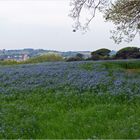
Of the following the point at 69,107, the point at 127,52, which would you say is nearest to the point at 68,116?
the point at 69,107

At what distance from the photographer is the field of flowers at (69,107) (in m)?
9.12

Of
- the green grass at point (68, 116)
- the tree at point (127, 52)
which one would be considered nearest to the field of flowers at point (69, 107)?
the green grass at point (68, 116)

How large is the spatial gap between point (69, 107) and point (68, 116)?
1519 mm

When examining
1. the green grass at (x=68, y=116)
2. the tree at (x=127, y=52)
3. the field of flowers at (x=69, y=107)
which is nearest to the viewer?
the green grass at (x=68, y=116)

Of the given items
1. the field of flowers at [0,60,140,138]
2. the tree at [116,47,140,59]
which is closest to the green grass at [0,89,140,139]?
the field of flowers at [0,60,140,138]

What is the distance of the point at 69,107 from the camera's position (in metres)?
12.3

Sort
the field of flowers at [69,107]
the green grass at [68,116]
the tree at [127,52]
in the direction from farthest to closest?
→ the tree at [127,52]
the field of flowers at [69,107]
the green grass at [68,116]

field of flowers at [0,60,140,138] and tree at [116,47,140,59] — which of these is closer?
field of flowers at [0,60,140,138]

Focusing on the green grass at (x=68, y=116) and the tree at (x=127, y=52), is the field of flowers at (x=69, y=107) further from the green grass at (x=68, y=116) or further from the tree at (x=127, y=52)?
the tree at (x=127, y=52)

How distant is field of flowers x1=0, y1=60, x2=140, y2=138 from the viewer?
912 cm

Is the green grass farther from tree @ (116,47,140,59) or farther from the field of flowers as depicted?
tree @ (116,47,140,59)

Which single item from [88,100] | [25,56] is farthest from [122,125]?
[25,56]

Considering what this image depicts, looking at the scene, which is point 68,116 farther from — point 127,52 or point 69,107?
point 127,52

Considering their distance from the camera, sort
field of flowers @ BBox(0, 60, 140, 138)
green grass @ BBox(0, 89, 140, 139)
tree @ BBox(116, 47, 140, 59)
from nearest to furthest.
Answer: green grass @ BBox(0, 89, 140, 139) < field of flowers @ BBox(0, 60, 140, 138) < tree @ BBox(116, 47, 140, 59)
